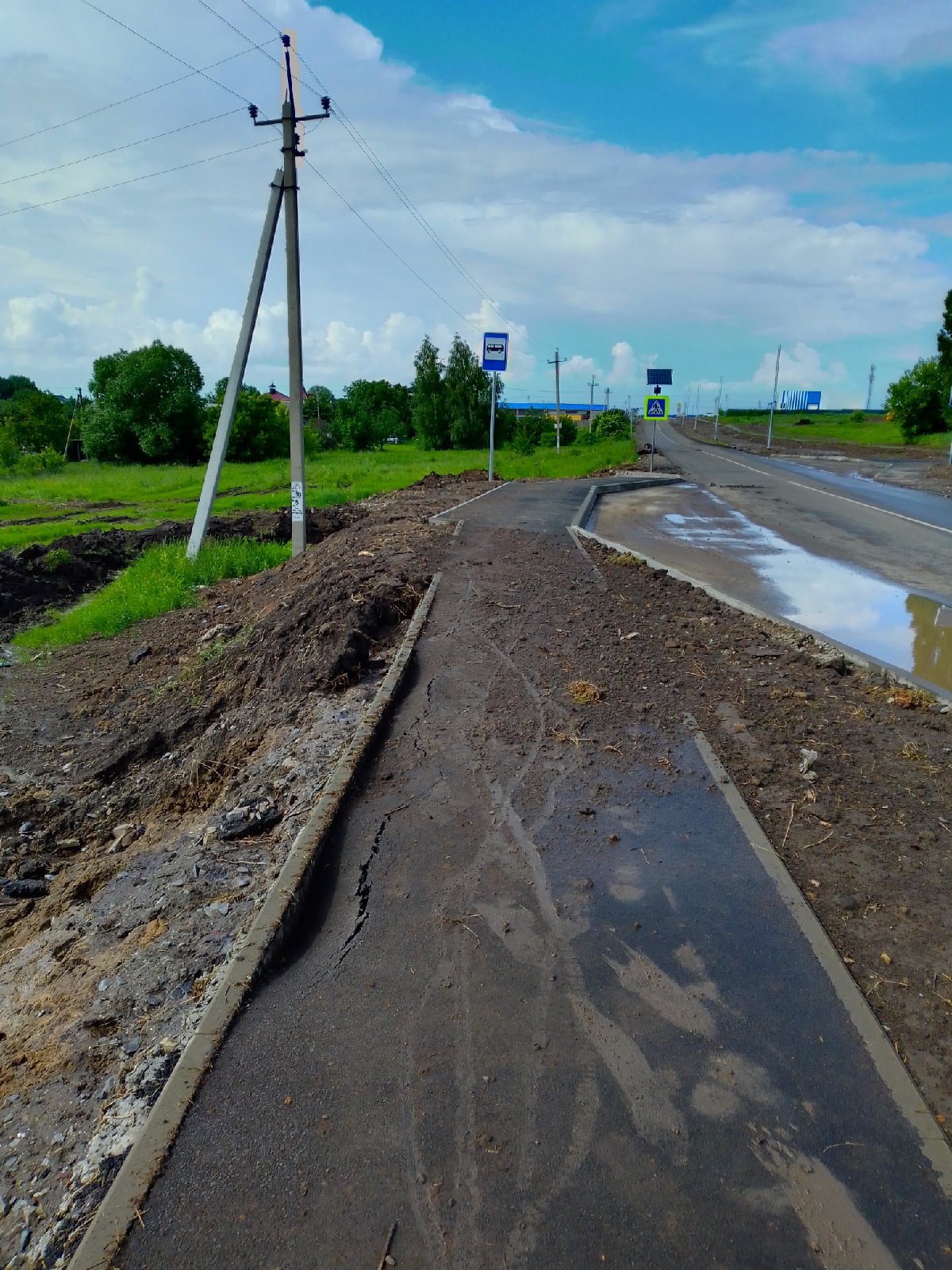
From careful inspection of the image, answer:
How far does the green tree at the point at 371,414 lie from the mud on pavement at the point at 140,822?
55510 mm

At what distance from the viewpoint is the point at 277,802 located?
501 cm

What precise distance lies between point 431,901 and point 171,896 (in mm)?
1544

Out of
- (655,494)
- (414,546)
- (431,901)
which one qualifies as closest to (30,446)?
(655,494)

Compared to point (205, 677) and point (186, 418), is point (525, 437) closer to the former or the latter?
point (186, 418)

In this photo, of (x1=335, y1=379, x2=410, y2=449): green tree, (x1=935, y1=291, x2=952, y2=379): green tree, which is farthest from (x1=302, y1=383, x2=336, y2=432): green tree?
(x1=935, y1=291, x2=952, y2=379): green tree

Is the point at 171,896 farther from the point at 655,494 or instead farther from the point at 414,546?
the point at 655,494

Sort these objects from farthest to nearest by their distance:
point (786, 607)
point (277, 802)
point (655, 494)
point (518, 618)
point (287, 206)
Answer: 1. point (655, 494)
2. point (287, 206)
3. point (786, 607)
4. point (518, 618)
5. point (277, 802)

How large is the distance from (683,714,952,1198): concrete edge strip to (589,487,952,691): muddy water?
10.4ft

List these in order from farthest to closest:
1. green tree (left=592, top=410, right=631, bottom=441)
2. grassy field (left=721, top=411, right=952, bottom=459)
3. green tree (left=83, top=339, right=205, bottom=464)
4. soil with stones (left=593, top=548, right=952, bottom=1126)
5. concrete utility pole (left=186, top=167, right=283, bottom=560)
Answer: green tree (left=592, top=410, right=631, bottom=441) < green tree (left=83, top=339, right=205, bottom=464) < grassy field (left=721, top=411, right=952, bottom=459) < concrete utility pole (left=186, top=167, right=283, bottom=560) < soil with stones (left=593, top=548, right=952, bottom=1126)

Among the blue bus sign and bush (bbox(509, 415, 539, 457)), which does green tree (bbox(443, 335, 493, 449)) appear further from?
the blue bus sign

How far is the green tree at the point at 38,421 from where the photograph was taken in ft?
199

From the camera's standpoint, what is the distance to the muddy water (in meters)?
8.19

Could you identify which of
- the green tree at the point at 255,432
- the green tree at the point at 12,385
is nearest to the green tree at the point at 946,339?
the green tree at the point at 255,432

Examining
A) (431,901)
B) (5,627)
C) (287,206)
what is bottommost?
(5,627)
